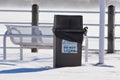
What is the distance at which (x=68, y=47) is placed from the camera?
11625 mm

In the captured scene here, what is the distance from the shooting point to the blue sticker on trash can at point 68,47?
11586mm

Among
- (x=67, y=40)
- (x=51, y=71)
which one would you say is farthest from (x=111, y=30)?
(x=51, y=71)

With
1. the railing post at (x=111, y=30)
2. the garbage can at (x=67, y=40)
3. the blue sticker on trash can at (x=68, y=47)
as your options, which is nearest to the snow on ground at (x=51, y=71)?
the garbage can at (x=67, y=40)

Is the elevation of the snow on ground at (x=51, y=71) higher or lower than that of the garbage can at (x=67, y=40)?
lower

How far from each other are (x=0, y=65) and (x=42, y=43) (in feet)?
6.02

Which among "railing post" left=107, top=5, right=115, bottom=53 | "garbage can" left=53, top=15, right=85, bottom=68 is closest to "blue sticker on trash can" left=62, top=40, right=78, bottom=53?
"garbage can" left=53, top=15, right=85, bottom=68

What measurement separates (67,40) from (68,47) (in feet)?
0.52

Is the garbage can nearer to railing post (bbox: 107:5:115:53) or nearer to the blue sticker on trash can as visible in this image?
the blue sticker on trash can

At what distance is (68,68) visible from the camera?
37.2ft

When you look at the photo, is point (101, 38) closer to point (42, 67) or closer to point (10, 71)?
point (42, 67)

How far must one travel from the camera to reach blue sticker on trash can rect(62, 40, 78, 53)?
11586 millimetres

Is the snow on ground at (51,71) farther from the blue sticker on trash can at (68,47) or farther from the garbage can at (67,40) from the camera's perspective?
the blue sticker on trash can at (68,47)

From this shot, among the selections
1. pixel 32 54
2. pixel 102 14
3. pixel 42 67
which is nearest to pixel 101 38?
pixel 102 14

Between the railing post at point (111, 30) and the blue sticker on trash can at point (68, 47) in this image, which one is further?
the railing post at point (111, 30)
